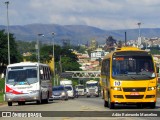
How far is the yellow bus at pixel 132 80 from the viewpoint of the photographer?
30.1 meters

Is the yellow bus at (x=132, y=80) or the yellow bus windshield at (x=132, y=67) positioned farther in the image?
the yellow bus windshield at (x=132, y=67)

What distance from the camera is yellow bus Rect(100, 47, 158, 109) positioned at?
1185 inches

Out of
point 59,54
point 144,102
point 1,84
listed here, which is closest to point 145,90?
point 144,102

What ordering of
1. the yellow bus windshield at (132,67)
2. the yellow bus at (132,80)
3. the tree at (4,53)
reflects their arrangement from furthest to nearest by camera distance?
1. the tree at (4,53)
2. the yellow bus windshield at (132,67)
3. the yellow bus at (132,80)

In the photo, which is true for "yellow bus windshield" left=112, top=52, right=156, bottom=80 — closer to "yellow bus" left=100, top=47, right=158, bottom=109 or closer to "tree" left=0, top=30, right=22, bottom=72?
"yellow bus" left=100, top=47, right=158, bottom=109

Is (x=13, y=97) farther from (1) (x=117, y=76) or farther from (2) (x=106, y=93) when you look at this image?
(1) (x=117, y=76)

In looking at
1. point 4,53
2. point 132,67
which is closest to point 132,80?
point 132,67

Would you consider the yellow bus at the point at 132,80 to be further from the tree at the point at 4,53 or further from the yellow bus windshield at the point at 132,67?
the tree at the point at 4,53

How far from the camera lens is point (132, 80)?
30.1 metres


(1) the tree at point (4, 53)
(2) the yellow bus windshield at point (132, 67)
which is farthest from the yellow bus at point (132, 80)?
(1) the tree at point (4, 53)

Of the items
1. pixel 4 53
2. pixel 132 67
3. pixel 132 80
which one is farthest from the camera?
pixel 4 53

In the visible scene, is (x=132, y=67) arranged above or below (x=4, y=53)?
below

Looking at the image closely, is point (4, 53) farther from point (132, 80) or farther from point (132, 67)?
point (132, 80)

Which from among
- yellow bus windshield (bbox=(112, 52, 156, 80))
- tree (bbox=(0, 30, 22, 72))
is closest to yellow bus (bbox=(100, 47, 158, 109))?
yellow bus windshield (bbox=(112, 52, 156, 80))
